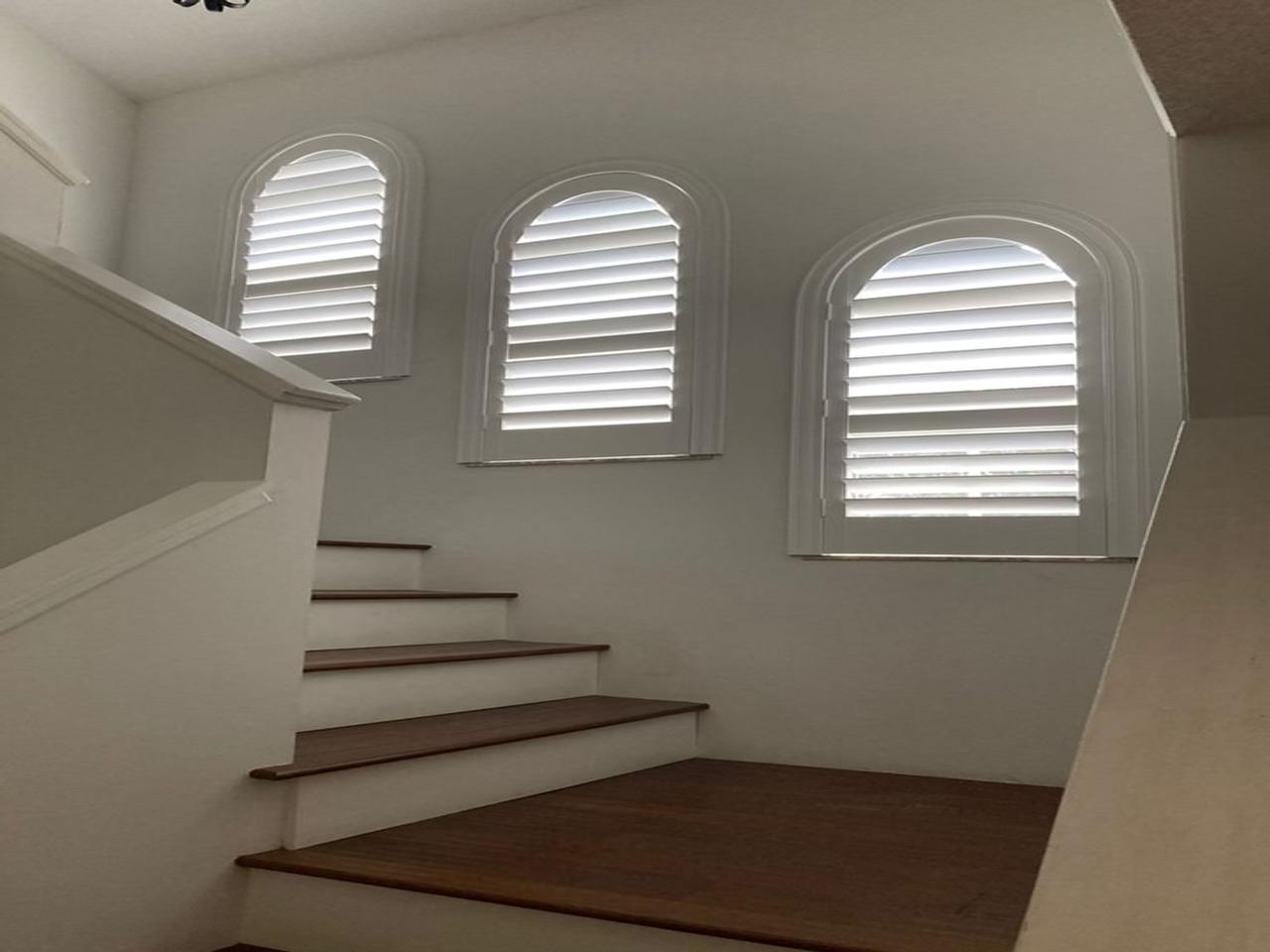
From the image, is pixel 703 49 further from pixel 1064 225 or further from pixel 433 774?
pixel 433 774

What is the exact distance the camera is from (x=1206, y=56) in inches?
47.3

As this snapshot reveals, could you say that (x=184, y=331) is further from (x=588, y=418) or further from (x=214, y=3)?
(x=588, y=418)

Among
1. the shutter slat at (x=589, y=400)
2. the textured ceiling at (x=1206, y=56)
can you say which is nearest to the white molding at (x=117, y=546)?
the textured ceiling at (x=1206, y=56)

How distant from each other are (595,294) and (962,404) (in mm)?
1471

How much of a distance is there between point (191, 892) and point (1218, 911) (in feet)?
6.51

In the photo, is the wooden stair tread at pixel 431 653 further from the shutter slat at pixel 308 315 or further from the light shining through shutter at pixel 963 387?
the shutter slat at pixel 308 315

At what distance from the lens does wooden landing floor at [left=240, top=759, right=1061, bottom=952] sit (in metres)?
1.87

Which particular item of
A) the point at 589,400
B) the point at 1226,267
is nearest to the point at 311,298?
the point at 589,400

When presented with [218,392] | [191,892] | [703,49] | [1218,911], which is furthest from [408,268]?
[1218,911]

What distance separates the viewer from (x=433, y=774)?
257 cm

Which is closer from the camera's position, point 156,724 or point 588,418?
point 156,724

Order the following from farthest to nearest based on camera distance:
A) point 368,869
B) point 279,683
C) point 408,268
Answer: point 408,268 → point 279,683 → point 368,869

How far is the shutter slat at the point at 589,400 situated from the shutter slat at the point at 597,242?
0.58 m

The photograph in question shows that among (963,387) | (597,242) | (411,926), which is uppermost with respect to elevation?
(597,242)
